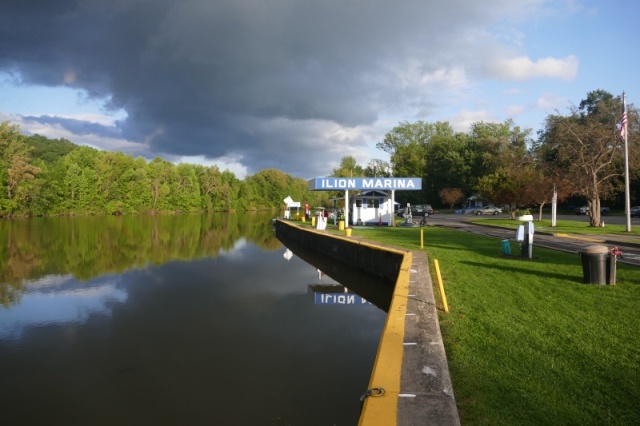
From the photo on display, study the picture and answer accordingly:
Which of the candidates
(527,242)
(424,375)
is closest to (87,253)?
(527,242)

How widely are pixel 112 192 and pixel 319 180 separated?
206ft

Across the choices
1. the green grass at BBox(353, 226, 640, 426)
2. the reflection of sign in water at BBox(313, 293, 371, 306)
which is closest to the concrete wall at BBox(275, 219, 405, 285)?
the reflection of sign in water at BBox(313, 293, 371, 306)

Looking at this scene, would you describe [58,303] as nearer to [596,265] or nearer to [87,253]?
[87,253]

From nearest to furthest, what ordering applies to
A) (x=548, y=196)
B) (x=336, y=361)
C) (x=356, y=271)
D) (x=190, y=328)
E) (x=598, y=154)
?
(x=336, y=361), (x=190, y=328), (x=356, y=271), (x=598, y=154), (x=548, y=196)

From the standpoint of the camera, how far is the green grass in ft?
13.1

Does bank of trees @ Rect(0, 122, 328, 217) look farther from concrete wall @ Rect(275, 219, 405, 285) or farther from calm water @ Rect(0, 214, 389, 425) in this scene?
concrete wall @ Rect(275, 219, 405, 285)

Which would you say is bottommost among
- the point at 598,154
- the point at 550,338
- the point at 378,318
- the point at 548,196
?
the point at 378,318

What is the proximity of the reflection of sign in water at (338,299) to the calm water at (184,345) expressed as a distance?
7cm

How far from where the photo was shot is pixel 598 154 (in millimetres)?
29109

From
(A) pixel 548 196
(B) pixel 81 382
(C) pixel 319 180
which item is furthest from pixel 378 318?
(A) pixel 548 196

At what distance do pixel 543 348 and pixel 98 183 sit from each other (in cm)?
8505

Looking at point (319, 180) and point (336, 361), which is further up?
point (319, 180)

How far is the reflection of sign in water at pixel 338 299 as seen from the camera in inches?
540

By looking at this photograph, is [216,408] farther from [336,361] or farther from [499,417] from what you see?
[499,417]
